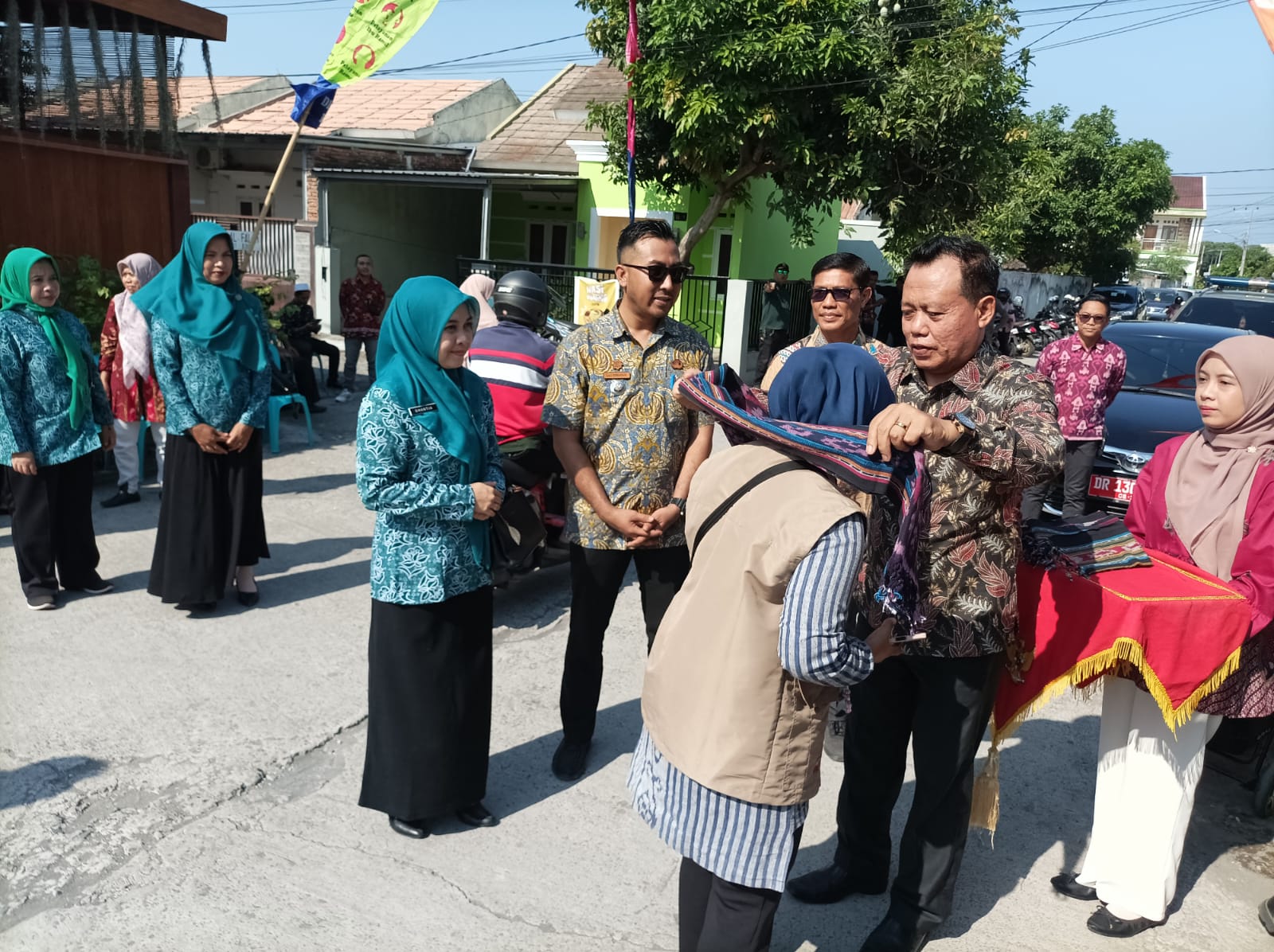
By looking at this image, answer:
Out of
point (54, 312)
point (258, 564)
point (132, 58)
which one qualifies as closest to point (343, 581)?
point (258, 564)

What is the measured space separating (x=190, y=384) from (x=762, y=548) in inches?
148

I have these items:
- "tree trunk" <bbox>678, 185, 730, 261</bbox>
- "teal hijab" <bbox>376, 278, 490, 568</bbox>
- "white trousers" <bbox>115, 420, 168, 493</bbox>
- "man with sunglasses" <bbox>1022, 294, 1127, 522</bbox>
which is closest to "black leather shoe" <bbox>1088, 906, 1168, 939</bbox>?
"teal hijab" <bbox>376, 278, 490, 568</bbox>

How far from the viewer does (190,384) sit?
4797 mm

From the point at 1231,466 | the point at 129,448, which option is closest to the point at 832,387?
the point at 1231,466

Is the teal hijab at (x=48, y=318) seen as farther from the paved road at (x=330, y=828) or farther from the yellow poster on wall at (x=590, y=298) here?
the yellow poster on wall at (x=590, y=298)

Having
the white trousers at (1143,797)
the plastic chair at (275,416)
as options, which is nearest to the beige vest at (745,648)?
the white trousers at (1143,797)

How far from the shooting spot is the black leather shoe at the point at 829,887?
3051 mm

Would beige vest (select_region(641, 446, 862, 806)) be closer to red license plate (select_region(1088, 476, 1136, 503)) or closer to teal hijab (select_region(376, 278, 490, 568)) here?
teal hijab (select_region(376, 278, 490, 568))

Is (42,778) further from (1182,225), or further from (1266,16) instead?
(1182,225)

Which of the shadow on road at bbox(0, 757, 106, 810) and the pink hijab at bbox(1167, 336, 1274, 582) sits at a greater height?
the pink hijab at bbox(1167, 336, 1274, 582)

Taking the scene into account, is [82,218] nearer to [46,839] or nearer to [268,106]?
[46,839]

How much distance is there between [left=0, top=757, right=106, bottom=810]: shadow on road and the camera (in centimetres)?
335

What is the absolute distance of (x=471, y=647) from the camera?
3268 millimetres

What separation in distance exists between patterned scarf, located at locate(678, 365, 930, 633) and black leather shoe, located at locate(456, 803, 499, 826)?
173cm
